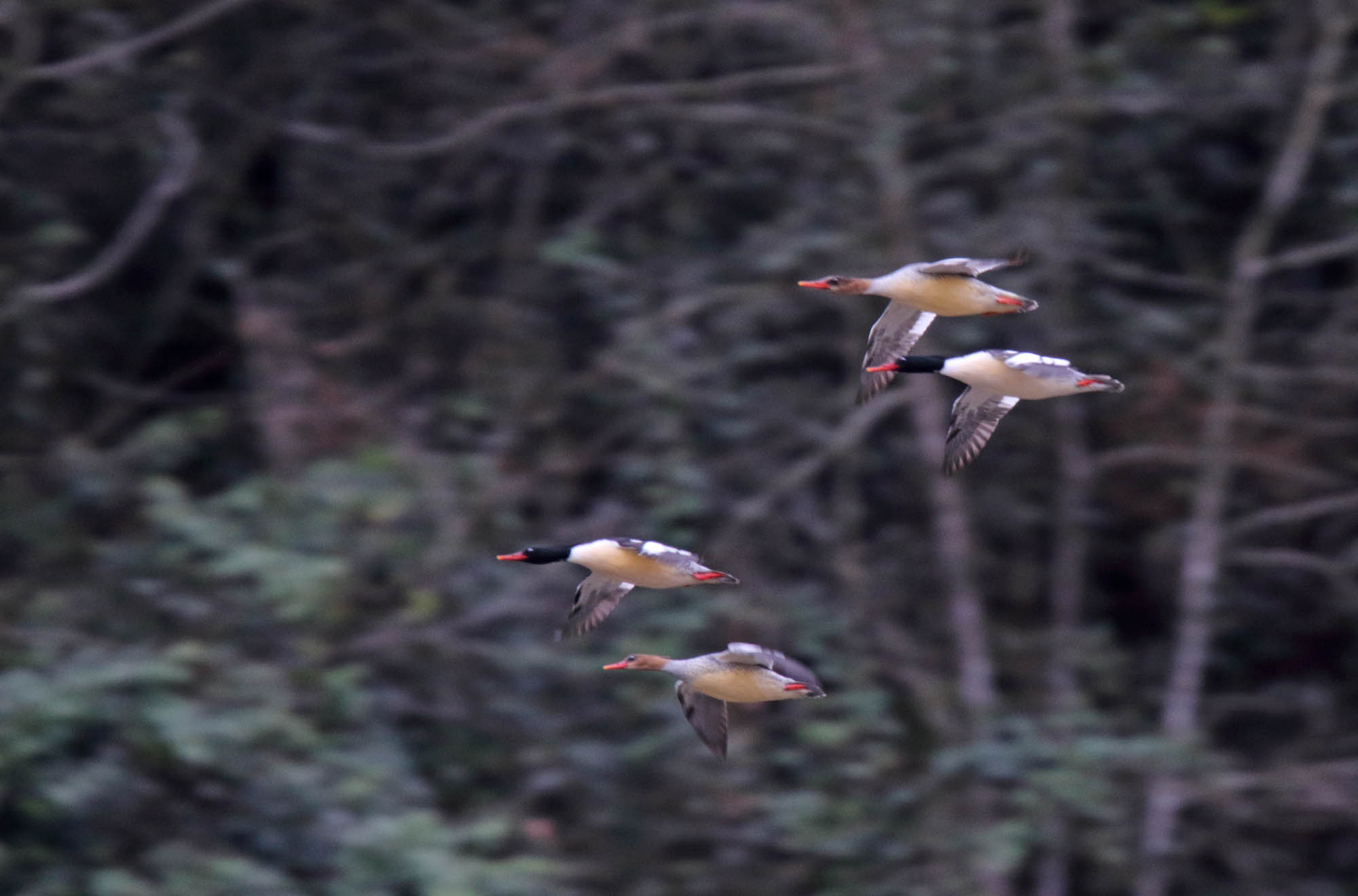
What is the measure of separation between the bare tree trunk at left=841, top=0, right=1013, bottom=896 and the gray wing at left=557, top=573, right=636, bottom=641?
2.55 meters

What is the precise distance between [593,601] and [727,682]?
15.7 inches

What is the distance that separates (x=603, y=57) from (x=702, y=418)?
1.51 meters

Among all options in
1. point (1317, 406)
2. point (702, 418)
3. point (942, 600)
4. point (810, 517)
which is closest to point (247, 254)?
point (702, 418)

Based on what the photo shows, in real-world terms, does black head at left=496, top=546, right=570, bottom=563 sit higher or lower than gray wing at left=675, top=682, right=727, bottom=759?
higher

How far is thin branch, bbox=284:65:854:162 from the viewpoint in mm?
6184

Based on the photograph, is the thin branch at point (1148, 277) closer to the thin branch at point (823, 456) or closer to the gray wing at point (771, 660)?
the thin branch at point (823, 456)

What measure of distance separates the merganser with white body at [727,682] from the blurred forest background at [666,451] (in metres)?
1.84

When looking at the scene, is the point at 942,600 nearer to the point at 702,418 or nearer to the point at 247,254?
the point at 702,418

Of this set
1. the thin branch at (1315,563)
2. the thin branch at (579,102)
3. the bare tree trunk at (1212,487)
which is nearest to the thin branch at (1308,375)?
the bare tree trunk at (1212,487)

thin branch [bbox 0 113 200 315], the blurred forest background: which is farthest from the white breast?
thin branch [bbox 0 113 200 315]

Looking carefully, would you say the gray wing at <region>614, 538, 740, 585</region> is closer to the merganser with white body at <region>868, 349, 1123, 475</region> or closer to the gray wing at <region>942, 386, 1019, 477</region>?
the merganser with white body at <region>868, 349, 1123, 475</region>

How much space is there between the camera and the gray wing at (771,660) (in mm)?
2688

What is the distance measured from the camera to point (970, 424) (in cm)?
350

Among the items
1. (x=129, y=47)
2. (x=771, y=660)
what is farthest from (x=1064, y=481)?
(x=129, y=47)
